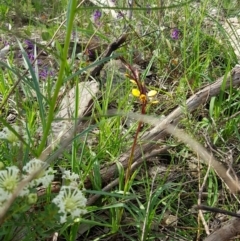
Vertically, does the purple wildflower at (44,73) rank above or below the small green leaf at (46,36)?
below

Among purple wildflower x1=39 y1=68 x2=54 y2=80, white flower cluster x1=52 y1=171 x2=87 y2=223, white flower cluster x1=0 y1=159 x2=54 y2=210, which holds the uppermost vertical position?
purple wildflower x1=39 y1=68 x2=54 y2=80

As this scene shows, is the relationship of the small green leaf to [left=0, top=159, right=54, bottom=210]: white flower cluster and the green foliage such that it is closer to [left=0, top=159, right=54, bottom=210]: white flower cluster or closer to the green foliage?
the green foliage

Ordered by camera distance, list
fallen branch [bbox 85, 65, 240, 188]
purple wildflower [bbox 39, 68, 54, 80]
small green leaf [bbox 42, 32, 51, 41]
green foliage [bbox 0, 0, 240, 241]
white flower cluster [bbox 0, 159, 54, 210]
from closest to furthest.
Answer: white flower cluster [bbox 0, 159, 54, 210], green foliage [bbox 0, 0, 240, 241], fallen branch [bbox 85, 65, 240, 188], purple wildflower [bbox 39, 68, 54, 80], small green leaf [bbox 42, 32, 51, 41]

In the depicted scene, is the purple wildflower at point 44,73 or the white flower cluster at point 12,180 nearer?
the white flower cluster at point 12,180

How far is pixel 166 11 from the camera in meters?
2.92

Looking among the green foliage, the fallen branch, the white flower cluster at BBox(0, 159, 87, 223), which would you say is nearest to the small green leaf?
the green foliage

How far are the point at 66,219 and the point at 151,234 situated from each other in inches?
17.2

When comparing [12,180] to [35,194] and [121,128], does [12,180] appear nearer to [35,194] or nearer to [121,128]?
[35,194]

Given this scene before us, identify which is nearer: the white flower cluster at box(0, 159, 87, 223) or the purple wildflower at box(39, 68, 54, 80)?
the white flower cluster at box(0, 159, 87, 223)

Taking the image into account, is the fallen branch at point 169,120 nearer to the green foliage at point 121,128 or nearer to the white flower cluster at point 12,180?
the green foliage at point 121,128

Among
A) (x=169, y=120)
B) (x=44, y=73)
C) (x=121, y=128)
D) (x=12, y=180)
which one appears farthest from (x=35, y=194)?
(x=44, y=73)

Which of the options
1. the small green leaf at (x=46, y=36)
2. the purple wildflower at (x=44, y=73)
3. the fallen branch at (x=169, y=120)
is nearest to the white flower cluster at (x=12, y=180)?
the fallen branch at (x=169, y=120)

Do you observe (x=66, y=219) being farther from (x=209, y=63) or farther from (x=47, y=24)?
(x=47, y=24)

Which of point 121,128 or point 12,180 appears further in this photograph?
point 121,128
